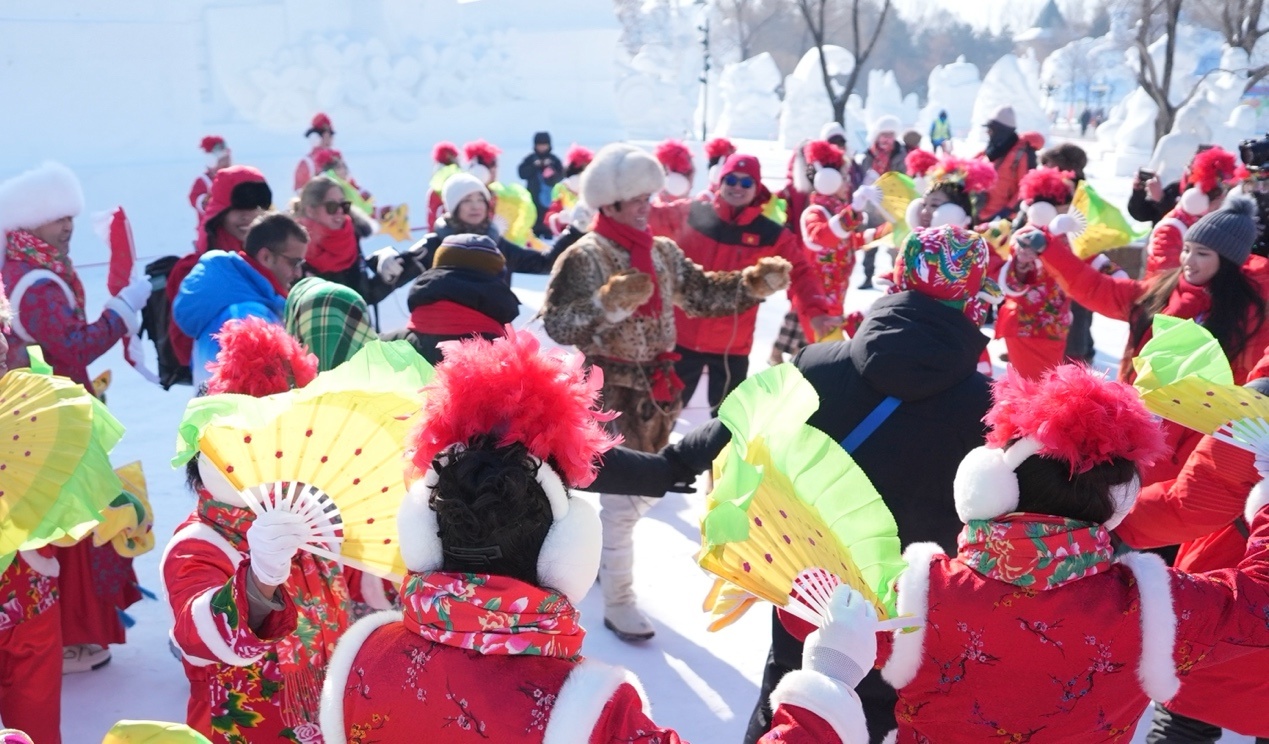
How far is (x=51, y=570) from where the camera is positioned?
271 cm

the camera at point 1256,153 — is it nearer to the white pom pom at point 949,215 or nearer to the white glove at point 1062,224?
the white glove at point 1062,224

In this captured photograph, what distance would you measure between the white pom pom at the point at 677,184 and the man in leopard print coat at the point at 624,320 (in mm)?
4519

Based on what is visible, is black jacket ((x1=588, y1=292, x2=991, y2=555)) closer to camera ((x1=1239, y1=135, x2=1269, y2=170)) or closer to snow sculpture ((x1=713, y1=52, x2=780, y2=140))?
camera ((x1=1239, y1=135, x2=1269, y2=170))

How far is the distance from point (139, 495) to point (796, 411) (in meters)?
2.78

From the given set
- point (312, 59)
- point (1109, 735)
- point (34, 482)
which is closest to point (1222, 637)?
point (1109, 735)

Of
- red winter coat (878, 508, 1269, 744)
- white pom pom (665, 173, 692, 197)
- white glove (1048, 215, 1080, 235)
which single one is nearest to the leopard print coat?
red winter coat (878, 508, 1269, 744)

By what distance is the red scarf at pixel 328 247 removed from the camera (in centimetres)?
516

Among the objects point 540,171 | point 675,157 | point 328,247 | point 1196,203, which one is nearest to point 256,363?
point 328,247

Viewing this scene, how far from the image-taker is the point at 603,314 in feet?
12.5

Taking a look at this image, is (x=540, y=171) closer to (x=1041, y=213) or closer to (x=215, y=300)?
(x=1041, y=213)

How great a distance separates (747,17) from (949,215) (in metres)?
59.1

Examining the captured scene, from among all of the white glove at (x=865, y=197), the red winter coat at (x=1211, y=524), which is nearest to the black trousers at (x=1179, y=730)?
the red winter coat at (x=1211, y=524)

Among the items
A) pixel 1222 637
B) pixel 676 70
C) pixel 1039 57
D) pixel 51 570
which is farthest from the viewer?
pixel 1039 57

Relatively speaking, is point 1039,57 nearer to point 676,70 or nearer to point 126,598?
point 676,70
